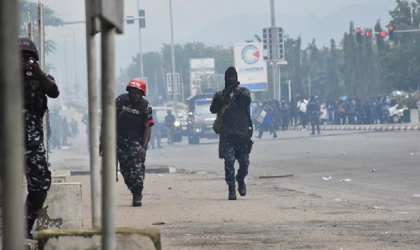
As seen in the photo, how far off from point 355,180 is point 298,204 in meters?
4.84

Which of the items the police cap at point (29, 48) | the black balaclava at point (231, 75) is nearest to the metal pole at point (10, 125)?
the police cap at point (29, 48)

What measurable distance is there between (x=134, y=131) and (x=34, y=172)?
5053 millimetres

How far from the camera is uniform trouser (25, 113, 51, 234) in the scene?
25.3 feet

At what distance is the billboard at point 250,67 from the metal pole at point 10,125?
57.0 m

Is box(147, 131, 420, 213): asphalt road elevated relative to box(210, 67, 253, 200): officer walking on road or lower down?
lower down

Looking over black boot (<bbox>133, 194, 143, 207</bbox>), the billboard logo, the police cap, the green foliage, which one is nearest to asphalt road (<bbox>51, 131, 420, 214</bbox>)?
black boot (<bbox>133, 194, 143, 207</bbox>)

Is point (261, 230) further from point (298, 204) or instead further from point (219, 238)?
point (298, 204)

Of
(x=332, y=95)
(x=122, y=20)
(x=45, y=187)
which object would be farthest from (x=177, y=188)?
(x=332, y=95)

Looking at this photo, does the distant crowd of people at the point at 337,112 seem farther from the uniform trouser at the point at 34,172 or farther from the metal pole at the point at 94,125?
the metal pole at the point at 94,125

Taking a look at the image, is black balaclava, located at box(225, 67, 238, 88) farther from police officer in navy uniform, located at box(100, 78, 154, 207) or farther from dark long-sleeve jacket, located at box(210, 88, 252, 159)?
police officer in navy uniform, located at box(100, 78, 154, 207)

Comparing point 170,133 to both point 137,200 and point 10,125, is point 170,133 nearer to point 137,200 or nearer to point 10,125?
point 137,200

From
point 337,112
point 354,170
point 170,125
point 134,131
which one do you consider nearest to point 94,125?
point 134,131

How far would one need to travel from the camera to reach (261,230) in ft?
31.6

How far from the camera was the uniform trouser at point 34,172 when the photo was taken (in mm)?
7723
